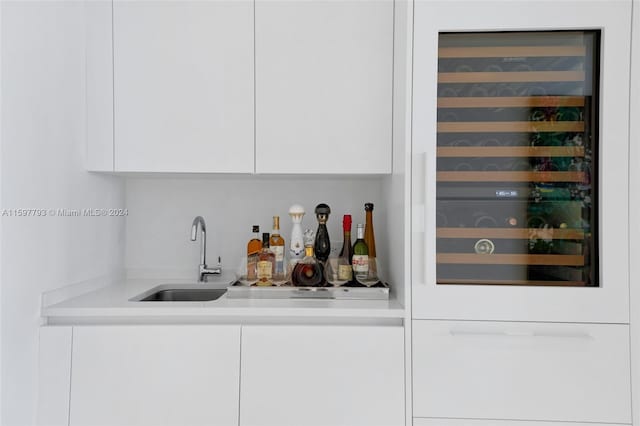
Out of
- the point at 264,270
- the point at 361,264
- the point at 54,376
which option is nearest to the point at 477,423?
the point at 361,264

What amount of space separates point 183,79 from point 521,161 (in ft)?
4.26

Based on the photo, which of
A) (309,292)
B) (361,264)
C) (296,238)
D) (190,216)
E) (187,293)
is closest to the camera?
(309,292)

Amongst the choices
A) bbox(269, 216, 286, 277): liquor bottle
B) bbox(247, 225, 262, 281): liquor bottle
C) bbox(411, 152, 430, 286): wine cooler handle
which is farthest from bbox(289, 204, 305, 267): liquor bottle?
bbox(411, 152, 430, 286): wine cooler handle

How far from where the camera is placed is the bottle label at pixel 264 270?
5.76ft

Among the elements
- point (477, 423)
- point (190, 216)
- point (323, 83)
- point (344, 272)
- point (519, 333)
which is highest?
point (323, 83)

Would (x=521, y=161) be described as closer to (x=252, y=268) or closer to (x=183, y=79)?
(x=252, y=268)

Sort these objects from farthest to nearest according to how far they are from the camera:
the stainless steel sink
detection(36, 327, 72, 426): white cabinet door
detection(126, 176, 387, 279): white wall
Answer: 1. detection(126, 176, 387, 279): white wall
2. the stainless steel sink
3. detection(36, 327, 72, 426): white cabinet door

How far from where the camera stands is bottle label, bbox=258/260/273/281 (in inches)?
69.2

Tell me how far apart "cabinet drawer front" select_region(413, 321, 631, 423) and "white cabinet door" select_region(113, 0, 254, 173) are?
1030 mm

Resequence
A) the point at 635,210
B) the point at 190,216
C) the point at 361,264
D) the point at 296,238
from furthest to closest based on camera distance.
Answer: the point at 190,216, the point at 296,238, the point at 361,264, the point at 635,210

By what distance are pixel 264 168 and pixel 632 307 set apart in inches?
53.3

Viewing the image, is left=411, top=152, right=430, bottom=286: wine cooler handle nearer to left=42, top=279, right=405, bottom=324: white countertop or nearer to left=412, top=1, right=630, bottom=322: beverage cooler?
left=412, top=1, right=630, bottom=322: beverage cooler

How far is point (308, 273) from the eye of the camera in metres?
1.72

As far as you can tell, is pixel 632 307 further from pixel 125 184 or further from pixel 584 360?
pixel 125 184
